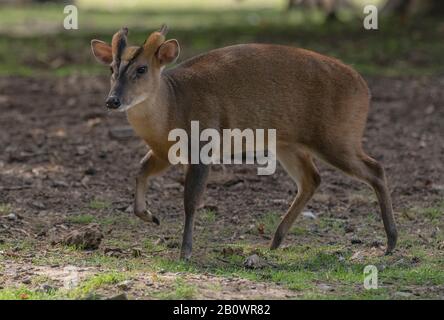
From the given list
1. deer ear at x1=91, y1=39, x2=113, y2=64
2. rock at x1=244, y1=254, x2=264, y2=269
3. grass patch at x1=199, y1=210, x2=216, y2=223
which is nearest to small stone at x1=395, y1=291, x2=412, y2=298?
rock at x1=244, y1=254, x2=264, y2=269

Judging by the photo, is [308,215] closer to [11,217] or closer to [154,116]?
[154,116]

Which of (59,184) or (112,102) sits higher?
(112,102)

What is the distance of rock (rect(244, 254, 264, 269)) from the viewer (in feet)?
23.0

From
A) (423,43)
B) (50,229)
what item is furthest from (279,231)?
(423,43)

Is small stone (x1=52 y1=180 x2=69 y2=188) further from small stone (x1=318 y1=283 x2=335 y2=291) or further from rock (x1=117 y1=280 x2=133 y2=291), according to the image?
small stone (x1=318 y1=283 x2=335 y2=291)

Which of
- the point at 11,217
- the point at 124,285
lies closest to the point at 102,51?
the point at 11,217

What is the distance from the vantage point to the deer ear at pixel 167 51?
24.1ft

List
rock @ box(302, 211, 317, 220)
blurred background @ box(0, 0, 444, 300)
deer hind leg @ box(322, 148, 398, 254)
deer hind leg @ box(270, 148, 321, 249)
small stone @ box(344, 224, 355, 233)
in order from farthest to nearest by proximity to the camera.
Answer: rock @ box(302, 211, 317, 220)
small stone @ box(344, 224, 355, 233)
deer hind leg @ box(270, 148, 321, 249)
deer hind leg @ box(322, 148, 398, 254)
blurred background @ box(0, 0, 444, 300)

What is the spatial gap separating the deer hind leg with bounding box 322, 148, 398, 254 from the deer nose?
4.73ft

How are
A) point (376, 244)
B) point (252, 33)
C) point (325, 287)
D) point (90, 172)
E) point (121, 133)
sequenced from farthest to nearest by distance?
point (252, 33), point (121, 133), point (90, 172), point (376, 244), point (325, 287)

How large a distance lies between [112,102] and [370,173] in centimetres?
182

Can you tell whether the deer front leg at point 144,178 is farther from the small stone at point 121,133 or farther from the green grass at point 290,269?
the small stone at point 121,133

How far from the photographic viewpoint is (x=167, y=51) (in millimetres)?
7375
